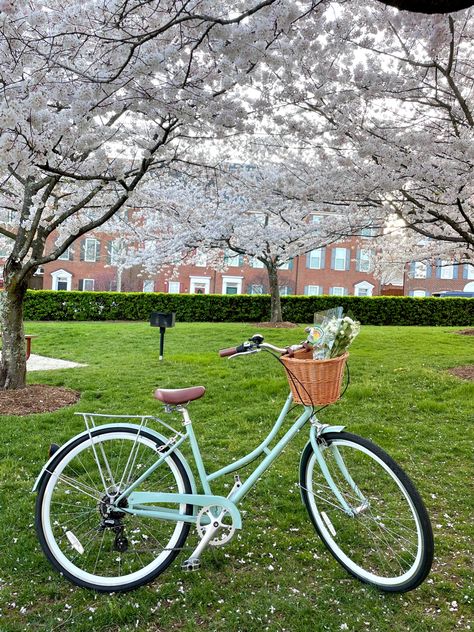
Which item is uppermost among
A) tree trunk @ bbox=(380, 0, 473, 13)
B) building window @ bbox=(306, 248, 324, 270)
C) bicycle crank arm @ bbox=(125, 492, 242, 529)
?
building window @ bbox=(306, 248, 324, 270)

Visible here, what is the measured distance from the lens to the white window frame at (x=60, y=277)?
36.3 meters

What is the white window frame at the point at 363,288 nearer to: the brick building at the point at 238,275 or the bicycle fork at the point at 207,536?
the brick building at the point at 238,275

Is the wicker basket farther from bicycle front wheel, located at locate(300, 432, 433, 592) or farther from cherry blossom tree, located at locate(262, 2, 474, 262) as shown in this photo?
cherry blossom tree, located at locate(262, 2, 474, 262)

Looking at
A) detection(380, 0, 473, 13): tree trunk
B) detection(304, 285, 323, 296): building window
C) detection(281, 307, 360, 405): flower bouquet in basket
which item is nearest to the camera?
detection(380, 0, 473, 13): tree trunk

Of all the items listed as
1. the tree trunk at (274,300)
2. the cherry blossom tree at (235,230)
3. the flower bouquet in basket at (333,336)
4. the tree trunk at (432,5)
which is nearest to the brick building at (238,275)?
the cherry blossom tree at (235,230)

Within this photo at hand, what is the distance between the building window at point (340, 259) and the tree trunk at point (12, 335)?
1304 inches

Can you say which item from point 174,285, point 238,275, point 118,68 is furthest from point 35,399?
point 238,275

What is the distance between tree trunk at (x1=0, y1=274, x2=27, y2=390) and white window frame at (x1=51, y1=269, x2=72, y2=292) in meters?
31.4

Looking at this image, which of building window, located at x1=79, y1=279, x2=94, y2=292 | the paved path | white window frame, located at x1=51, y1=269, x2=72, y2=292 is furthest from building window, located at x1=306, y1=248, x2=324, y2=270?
the paved path

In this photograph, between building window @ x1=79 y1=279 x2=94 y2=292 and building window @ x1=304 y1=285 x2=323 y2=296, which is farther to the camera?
building window @ x1=304 y1=285 x2=323 y2=296

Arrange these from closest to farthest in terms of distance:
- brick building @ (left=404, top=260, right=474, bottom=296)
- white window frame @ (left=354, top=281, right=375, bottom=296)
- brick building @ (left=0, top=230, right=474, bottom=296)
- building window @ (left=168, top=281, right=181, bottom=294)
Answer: brick building @ (left=0, top=230, right=474, bottom=296) < building window @ (left=168, top=281, right=181, bottom=294) < white window frame @ (left=354, top=281, right=375, bottom=296) < brick building @ (left=404, top=260, right=474, bottom=296)

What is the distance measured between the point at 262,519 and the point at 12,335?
14.7 feet

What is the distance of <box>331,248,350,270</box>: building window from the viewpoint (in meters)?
37.8

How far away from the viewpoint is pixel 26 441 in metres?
4.64
